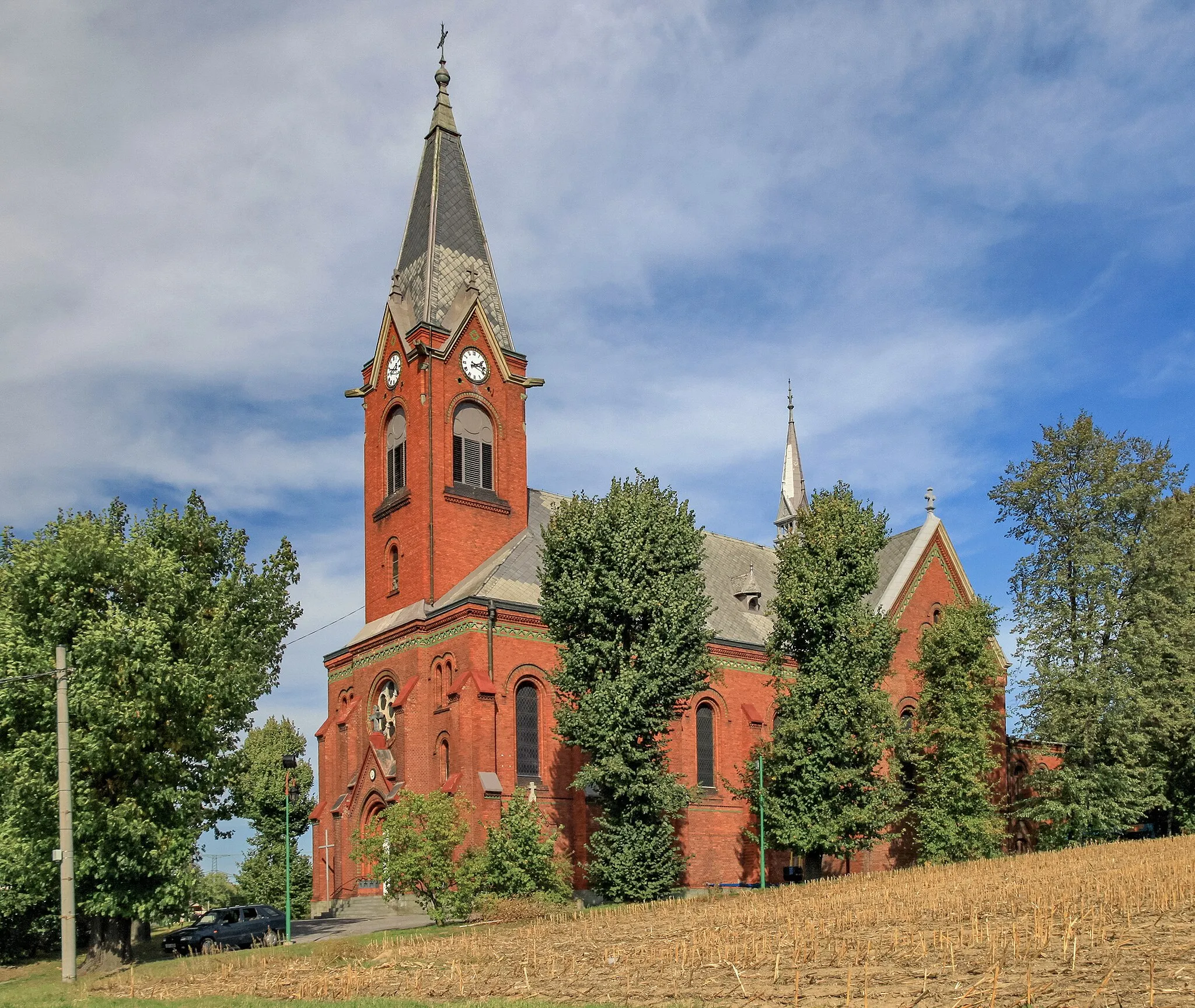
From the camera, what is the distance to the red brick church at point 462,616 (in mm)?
40031

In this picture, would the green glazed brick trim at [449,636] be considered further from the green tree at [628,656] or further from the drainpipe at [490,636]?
the green tree at [628,656]

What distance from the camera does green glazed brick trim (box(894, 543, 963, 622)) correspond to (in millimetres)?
51438

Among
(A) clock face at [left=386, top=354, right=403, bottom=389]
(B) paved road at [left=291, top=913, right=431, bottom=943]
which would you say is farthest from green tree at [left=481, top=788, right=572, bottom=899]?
(A) clock face at [left=386, top=354, right=403, bottom=389]

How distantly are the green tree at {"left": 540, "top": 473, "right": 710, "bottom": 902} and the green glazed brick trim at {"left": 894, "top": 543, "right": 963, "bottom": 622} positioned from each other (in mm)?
17825

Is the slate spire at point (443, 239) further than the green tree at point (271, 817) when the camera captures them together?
No

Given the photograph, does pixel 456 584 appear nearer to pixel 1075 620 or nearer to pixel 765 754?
pixel 765 754

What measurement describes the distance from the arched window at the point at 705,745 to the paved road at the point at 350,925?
43.2 feet

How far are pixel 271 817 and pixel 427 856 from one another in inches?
1140

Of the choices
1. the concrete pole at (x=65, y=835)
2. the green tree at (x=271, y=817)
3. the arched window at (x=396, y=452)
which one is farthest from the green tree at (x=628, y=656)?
the green tree at (x=271, y=817)

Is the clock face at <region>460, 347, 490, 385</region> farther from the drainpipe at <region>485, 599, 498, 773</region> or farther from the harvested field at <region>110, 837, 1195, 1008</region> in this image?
the harvested field at <region>110, 837, 1195, 1008</region>

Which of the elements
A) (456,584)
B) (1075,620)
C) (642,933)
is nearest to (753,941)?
(642,933)

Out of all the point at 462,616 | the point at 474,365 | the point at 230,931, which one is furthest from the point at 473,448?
the point at 230,931

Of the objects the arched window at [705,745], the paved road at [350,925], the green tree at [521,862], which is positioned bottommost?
the paved road at [350,925]

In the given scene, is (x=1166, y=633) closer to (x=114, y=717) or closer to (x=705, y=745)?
(x=705, y=745)
